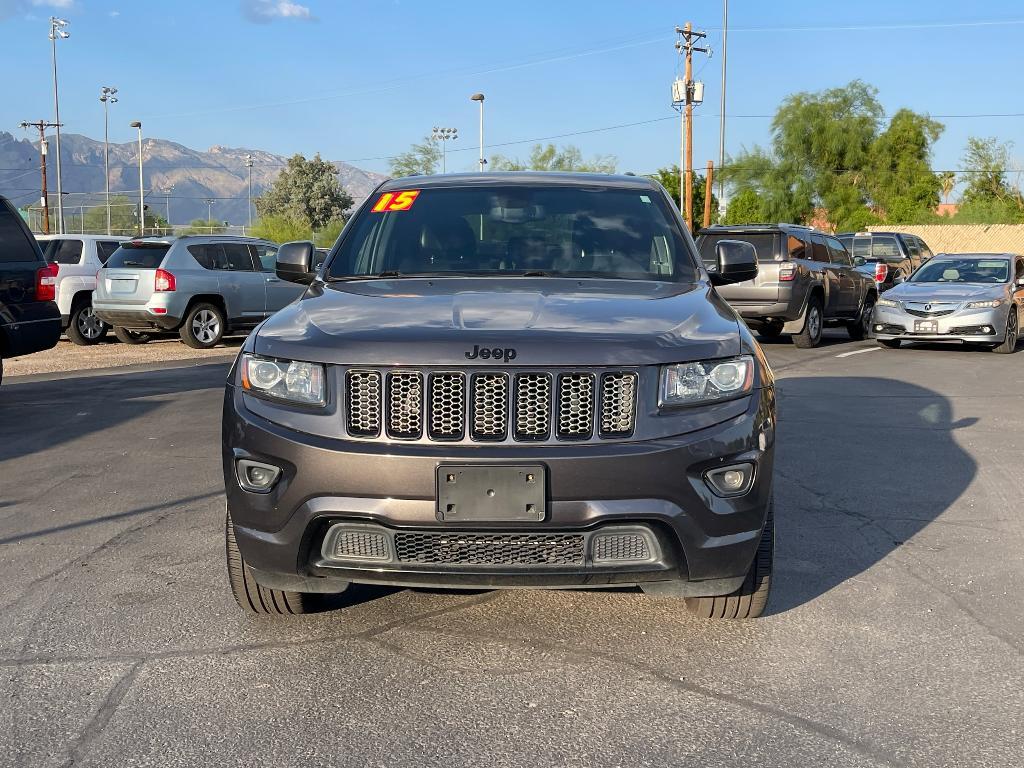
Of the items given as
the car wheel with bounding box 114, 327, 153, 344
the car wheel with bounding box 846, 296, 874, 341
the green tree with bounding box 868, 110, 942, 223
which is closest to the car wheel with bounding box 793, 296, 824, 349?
the car wheel with bounding box 846, 296, 874, 341

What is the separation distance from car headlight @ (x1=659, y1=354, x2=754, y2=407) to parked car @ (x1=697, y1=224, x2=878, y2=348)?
12713 millimetres

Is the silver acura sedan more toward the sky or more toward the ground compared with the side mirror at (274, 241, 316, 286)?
more toward the ground

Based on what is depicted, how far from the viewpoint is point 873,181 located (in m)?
73.4

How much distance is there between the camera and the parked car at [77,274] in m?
18.2

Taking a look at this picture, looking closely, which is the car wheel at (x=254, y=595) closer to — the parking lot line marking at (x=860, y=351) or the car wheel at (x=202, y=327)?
the parking lot line marking at (x=860, y=351)

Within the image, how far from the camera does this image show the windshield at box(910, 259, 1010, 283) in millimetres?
17656

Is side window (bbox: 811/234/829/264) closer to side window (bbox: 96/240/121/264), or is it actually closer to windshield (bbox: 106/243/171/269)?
windshield (bbox: 106/243/171/269)

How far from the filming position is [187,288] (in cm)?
1753

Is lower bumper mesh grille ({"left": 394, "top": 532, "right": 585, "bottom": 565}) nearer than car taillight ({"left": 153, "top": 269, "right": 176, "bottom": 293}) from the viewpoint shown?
Yes

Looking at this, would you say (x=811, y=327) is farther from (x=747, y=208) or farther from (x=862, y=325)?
(x=747, y=208)

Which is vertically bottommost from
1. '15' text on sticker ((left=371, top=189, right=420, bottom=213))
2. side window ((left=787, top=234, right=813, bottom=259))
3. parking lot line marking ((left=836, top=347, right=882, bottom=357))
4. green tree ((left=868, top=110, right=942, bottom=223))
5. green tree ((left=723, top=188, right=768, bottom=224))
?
parking lot line marking ((left=836, top=347, right=882, bottom=357))

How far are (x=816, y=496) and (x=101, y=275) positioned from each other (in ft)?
43.6

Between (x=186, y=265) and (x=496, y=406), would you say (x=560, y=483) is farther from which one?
(x=186, y=265)

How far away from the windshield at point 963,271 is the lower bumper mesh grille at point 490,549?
1533 centimetres
